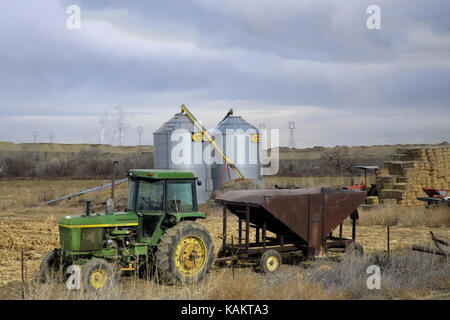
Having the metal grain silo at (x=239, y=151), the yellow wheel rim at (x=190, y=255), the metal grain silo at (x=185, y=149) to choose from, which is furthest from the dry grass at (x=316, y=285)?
the metal grain silo at (x=239, y=151)

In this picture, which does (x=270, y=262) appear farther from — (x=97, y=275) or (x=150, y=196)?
(x=97, y=275)

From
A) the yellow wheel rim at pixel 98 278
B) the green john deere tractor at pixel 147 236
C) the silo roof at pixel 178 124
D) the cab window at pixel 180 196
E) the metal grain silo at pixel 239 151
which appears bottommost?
the yellow wheel rim at pixel 98 278

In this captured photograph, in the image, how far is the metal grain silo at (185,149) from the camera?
25.5 m

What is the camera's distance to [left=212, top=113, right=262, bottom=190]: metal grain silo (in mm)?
26172

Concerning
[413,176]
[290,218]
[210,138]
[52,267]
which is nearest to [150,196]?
[52,267]

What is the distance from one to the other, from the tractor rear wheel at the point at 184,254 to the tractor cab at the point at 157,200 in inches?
12.4

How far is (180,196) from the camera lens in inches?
373

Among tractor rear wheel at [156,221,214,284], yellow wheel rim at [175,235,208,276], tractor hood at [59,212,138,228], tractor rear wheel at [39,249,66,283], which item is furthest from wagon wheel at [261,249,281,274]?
tractor rear wheel at [39,249,66,283]

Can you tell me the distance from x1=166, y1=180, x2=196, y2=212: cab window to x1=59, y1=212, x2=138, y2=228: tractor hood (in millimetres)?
728

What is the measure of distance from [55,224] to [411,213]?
13048 mm

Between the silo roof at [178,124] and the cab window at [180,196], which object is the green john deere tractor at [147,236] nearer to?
the cab window at [180,196]

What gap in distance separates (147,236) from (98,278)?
1.31 m

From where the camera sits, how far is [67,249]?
884 centimetres
